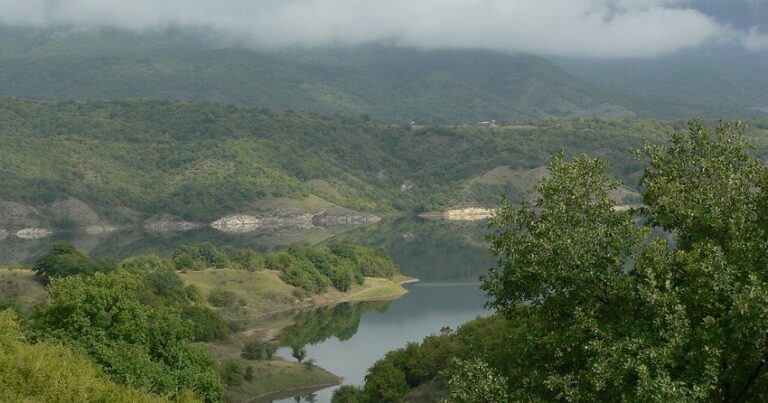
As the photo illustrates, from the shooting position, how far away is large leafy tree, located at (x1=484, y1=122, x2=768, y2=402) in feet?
59.1

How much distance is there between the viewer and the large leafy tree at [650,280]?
18.0 metres

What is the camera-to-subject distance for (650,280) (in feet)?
59.7

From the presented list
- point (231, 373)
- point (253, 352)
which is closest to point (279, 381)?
point (231, 373)

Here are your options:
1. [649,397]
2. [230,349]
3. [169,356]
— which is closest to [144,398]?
[169,356]

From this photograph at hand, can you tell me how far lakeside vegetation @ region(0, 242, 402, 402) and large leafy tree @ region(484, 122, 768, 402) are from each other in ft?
59.2

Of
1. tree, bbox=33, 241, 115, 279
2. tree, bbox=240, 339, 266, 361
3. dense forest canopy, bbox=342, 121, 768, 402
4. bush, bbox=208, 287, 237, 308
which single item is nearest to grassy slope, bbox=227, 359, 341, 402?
tree, bbox=240, 339, 266, 361

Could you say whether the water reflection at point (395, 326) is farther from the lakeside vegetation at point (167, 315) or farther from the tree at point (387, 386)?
the tree at point (387, 386)

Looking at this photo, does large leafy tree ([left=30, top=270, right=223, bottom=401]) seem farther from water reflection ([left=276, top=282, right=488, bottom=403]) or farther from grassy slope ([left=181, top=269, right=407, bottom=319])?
grassy slope ([left=181, top=269, right=407, bottom=319])

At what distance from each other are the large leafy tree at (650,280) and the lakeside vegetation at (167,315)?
711 inches

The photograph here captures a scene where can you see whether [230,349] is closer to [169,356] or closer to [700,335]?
[169,356]

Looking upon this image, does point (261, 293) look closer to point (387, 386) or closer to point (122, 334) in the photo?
point (387, 386)

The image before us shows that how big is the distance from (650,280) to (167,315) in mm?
33087

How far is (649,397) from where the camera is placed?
57.1 ft

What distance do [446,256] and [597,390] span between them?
16944 centimetres
